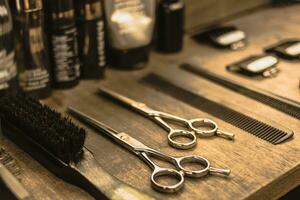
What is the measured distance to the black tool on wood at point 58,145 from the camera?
55 centimetres

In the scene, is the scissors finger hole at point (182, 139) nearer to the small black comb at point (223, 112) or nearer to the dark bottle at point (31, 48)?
the small black comb at point (223, 112)

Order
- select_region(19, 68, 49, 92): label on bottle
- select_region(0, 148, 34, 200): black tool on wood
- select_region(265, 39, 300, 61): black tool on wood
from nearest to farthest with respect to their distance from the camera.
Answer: select_region(0, 148, 34, 200): black tool on wood → select_region(19, 68, 49, 92): label on bottle → select_region(265, 39, 300, 61): black tool on wood

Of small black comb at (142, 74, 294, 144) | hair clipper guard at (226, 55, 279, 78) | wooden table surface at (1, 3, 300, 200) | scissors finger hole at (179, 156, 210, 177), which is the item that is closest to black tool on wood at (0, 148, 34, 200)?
wooden table surface at (1, 3, 300, 200)

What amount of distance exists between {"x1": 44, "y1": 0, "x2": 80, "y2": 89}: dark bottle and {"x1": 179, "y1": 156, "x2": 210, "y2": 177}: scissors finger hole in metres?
0.25

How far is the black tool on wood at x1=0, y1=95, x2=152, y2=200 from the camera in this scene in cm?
55

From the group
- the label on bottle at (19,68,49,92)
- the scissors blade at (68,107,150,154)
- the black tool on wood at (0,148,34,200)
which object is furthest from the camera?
the label on bottle at (19,68,49,92)

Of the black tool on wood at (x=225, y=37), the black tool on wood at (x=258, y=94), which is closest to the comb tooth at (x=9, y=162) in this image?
the black tool on wood at (x=258, y=94)

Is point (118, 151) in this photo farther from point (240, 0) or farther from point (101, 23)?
point (240, 0)

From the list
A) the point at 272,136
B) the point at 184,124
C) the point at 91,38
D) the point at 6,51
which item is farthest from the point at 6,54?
the point at 272,136

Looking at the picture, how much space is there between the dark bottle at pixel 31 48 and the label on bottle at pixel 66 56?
0.02 m

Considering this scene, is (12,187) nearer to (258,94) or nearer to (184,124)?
(184,124)

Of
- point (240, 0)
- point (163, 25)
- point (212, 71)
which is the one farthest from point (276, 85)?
point (240, 0)

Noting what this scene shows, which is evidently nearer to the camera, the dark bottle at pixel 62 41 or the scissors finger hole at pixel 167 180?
the scissors finger hole at pixel 167 180

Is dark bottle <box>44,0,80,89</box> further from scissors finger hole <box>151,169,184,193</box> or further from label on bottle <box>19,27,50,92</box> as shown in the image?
scissors finger hole <box>151,169,184,193</box>
